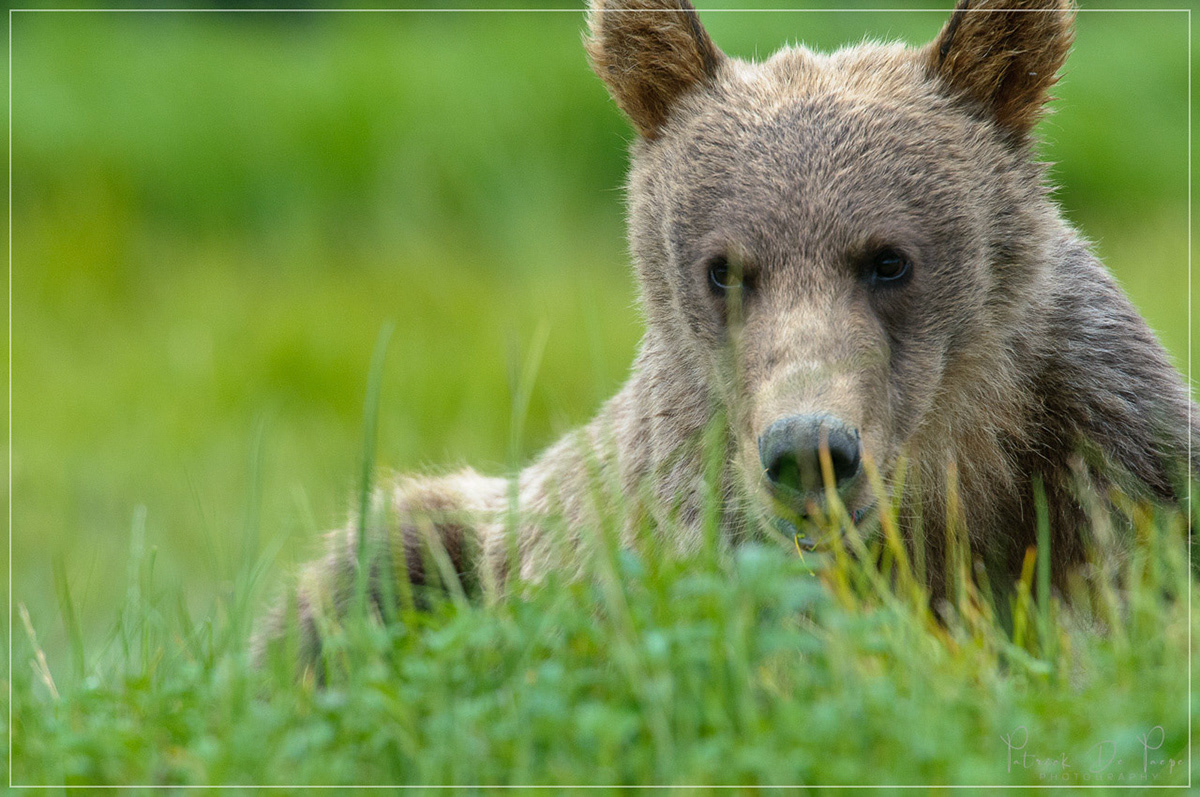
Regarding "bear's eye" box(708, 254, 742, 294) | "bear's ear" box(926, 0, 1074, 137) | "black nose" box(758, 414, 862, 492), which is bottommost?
"black nose" box(758, 414, 862, 492)

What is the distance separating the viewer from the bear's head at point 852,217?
331 centimetres

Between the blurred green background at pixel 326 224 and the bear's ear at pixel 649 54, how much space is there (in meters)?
3.73

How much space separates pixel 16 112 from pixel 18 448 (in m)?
3.61

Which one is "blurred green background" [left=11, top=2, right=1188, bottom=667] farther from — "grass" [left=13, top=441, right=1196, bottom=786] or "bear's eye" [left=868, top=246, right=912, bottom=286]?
"grass" [left=13, top=441, right=1196, bottom=786]

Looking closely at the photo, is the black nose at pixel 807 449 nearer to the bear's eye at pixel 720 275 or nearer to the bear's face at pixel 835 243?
the bear's face at pixel 835 243

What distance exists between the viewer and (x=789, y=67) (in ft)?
12.8

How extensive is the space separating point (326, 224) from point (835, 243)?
25.9 feet

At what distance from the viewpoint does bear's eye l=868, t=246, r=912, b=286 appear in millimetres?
3398

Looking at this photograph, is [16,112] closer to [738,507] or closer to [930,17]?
[930,17]

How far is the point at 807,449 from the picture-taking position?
2887mm

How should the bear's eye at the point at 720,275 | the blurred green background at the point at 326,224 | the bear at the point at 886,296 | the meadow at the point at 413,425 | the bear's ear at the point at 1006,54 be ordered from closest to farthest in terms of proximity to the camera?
the meadow at the point at 413,425 < the bear at the point at 886,296 < the bear's eye at the point at 720,275 < the bear's ear at the point at 1006,54 < the blurred green background at the point at 326,224
